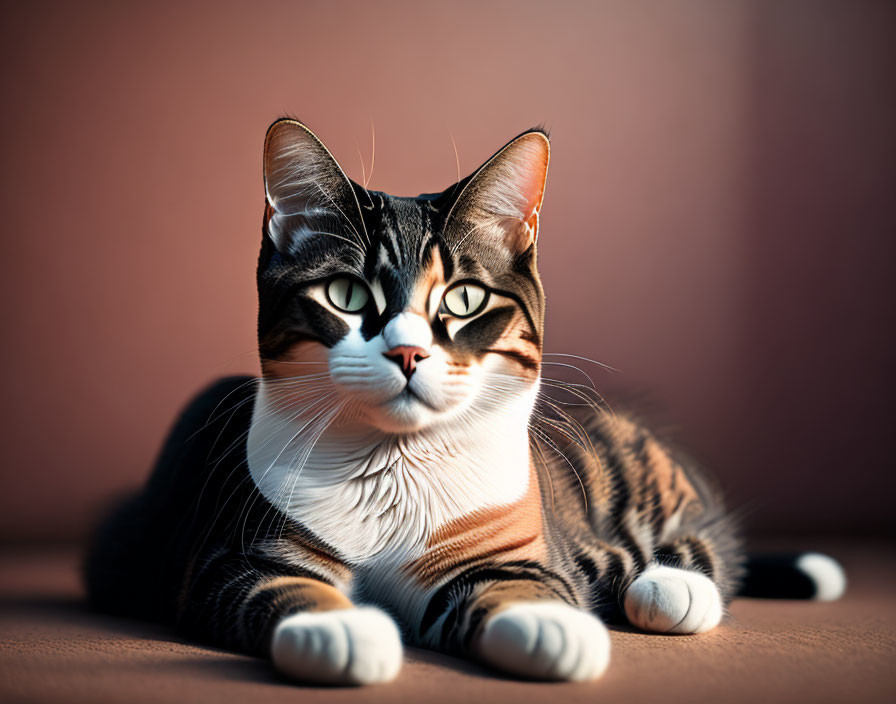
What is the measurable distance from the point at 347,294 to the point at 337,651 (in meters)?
Answer: 0.37

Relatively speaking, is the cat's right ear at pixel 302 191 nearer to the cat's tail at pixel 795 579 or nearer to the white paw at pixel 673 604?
the white paw at pixel 673 604

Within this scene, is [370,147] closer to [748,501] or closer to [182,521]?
[182,521]

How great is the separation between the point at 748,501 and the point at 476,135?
1063 millimetres

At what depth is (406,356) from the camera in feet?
2.89

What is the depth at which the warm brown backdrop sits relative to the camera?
1973 millimetres

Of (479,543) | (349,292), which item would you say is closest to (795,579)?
(479,543)

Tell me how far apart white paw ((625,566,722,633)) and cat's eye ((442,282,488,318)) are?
0.41 meters

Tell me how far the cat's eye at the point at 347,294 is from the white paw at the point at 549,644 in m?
0.35

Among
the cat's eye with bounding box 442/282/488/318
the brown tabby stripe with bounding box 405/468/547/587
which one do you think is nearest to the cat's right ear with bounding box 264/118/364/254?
the cat's eye with bounding box 442/282/488/318

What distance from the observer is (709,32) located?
83.3 inches

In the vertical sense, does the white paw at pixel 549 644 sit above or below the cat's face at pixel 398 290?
below

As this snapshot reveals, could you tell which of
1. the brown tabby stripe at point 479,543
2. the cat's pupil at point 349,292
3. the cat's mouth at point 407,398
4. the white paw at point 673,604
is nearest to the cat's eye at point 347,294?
the cat's pupil at point 349,292

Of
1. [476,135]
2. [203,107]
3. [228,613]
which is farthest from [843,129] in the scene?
[228,613]

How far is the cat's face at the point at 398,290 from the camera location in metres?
0.90
